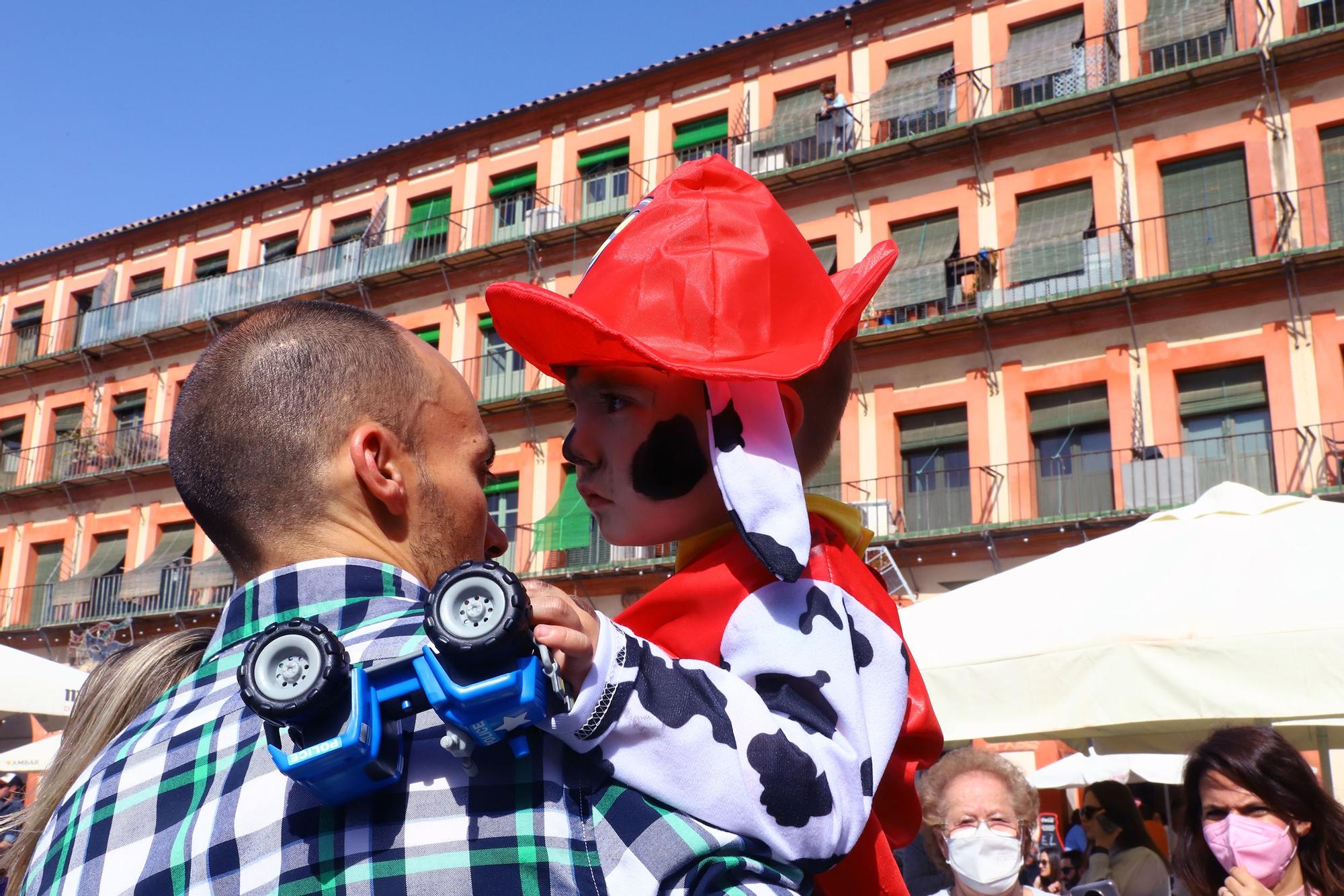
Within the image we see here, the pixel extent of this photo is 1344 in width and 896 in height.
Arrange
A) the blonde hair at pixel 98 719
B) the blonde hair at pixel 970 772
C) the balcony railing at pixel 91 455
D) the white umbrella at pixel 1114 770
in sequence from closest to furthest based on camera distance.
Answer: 1. the blonde hair at pixel 98 719
2. the blonde hair at pixel 970 772
3. the white umbrella at pixel 1114 770
4. the balcony railing at pixel 91 455

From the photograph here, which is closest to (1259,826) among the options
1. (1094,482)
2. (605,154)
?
(1094,482)

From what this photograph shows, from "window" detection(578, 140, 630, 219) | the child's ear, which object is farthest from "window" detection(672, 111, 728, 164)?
the child's ear

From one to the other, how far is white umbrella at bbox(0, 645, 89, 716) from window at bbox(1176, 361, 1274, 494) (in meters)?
16.4

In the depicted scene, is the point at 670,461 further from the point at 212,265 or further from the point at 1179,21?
the point at 212,265

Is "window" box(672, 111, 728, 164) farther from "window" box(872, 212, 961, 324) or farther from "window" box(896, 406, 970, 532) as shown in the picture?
"window" box(896, 406, 970, 532)

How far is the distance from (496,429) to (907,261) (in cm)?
1008

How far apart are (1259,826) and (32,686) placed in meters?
10.4

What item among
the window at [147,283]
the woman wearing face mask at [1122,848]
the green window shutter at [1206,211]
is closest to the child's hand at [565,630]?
the woman wearing face mask at [1122,848]

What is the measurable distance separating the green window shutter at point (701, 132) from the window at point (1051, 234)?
279 inches

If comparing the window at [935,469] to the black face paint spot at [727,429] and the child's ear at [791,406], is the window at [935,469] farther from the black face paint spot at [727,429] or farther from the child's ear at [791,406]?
the black face paint spot at [727,429]

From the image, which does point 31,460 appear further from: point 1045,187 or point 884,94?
point 1045,187

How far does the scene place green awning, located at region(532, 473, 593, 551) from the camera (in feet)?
83.6

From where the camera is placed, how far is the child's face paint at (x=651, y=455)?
2.01 meters

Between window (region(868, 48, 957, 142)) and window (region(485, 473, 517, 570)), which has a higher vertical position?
window (region(868, 48, 957, 142))
